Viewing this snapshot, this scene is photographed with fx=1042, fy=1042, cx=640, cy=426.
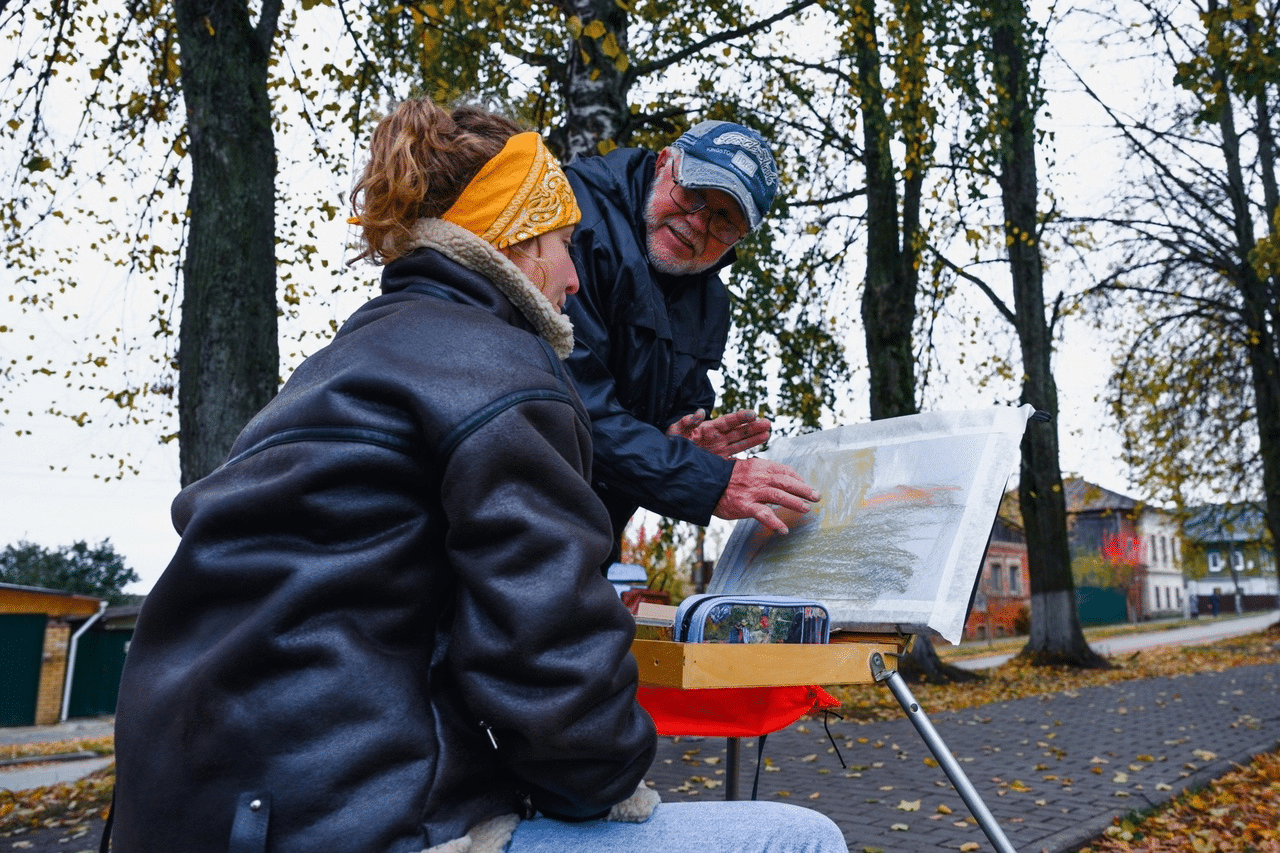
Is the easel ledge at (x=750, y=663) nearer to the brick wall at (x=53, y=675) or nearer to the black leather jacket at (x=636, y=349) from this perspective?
the black leather jacket at (x=636, y=349)

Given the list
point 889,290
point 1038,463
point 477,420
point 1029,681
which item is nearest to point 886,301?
point 889,290

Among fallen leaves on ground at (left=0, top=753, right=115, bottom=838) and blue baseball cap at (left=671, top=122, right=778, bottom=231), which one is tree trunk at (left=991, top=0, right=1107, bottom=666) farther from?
blue baseball cap at (left=671, top=122, right=778, bottom=231)

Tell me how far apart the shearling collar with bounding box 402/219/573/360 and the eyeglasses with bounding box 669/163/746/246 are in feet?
4.01

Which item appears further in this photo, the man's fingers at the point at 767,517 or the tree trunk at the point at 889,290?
the tree trunk at the point at 889,290

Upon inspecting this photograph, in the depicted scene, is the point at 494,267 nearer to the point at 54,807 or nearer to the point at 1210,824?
the point at 1210,824

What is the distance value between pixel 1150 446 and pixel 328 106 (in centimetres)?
1553

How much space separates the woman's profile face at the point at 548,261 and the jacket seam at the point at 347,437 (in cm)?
38

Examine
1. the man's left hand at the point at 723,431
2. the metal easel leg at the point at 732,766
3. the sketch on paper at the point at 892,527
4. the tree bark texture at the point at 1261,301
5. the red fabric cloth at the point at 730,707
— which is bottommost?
the metal easel leg at the point at 732,766

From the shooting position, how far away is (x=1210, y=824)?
15.3ft

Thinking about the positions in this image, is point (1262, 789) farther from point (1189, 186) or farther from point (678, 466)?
point (1189, 186)

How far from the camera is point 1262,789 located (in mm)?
5562

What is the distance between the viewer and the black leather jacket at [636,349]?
2.20 m

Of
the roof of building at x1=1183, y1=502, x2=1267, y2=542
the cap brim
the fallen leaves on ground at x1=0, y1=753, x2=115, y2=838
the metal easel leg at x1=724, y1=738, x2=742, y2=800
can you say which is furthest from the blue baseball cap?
the roof of building at x1=1183, y1=502, x2=1267, y2=542

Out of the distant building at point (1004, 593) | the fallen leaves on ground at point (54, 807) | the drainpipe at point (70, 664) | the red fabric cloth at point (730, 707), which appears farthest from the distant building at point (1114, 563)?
the red fabric cloth at point (730, 707)
